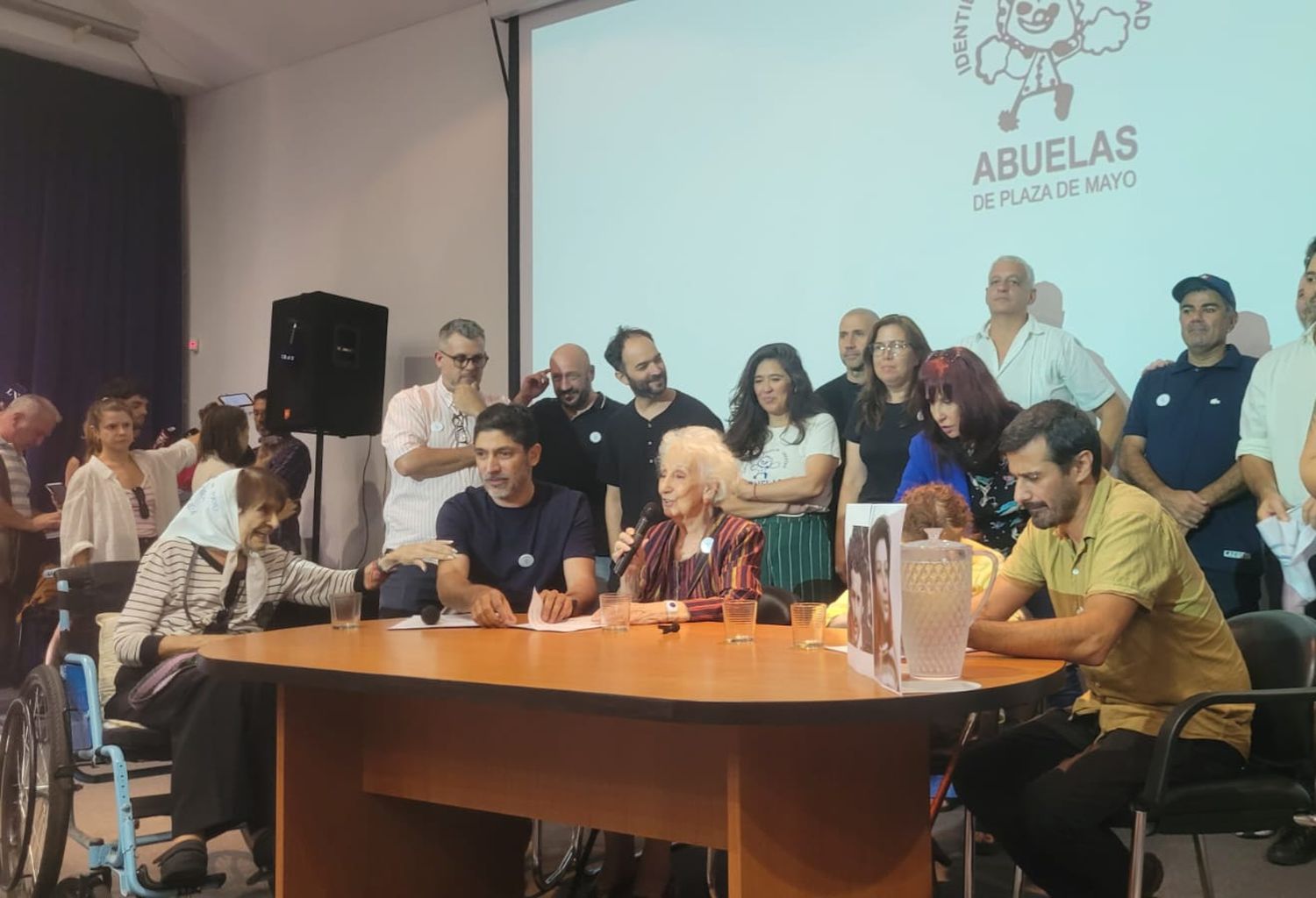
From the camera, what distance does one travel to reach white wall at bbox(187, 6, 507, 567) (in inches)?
208

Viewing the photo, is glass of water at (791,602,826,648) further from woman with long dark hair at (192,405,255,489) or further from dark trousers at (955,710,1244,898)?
woman with long dark hair at (192,405,255,489)

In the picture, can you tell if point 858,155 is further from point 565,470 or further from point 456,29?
point 456,29

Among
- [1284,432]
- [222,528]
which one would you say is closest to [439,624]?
[222,528]

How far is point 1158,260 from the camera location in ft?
10.7

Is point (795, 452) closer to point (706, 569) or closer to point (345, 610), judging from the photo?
point (706, 569)

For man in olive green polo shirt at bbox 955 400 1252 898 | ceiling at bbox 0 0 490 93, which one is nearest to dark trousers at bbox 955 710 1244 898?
man in olive green polo shirt at bbox 955 400 1252 898

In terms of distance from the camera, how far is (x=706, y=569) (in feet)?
9.27

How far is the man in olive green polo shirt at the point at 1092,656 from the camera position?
2.00m

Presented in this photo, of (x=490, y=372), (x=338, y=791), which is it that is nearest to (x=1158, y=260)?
(x=338, y=791)

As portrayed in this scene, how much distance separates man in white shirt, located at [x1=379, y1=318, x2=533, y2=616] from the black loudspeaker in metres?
0.66

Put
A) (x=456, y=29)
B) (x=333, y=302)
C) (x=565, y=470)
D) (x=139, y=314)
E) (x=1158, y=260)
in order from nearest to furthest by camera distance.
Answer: (x=1158, y=260)
(x=565, y=470)
(x=333, y=302)
(x=456, y=29)
(x=139, y=314)

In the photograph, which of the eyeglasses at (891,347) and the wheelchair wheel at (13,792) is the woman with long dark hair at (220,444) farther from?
the eyeglasses at (891,347)

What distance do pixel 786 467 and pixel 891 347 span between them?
0.57 meters

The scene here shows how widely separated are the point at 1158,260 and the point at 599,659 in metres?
2.20
